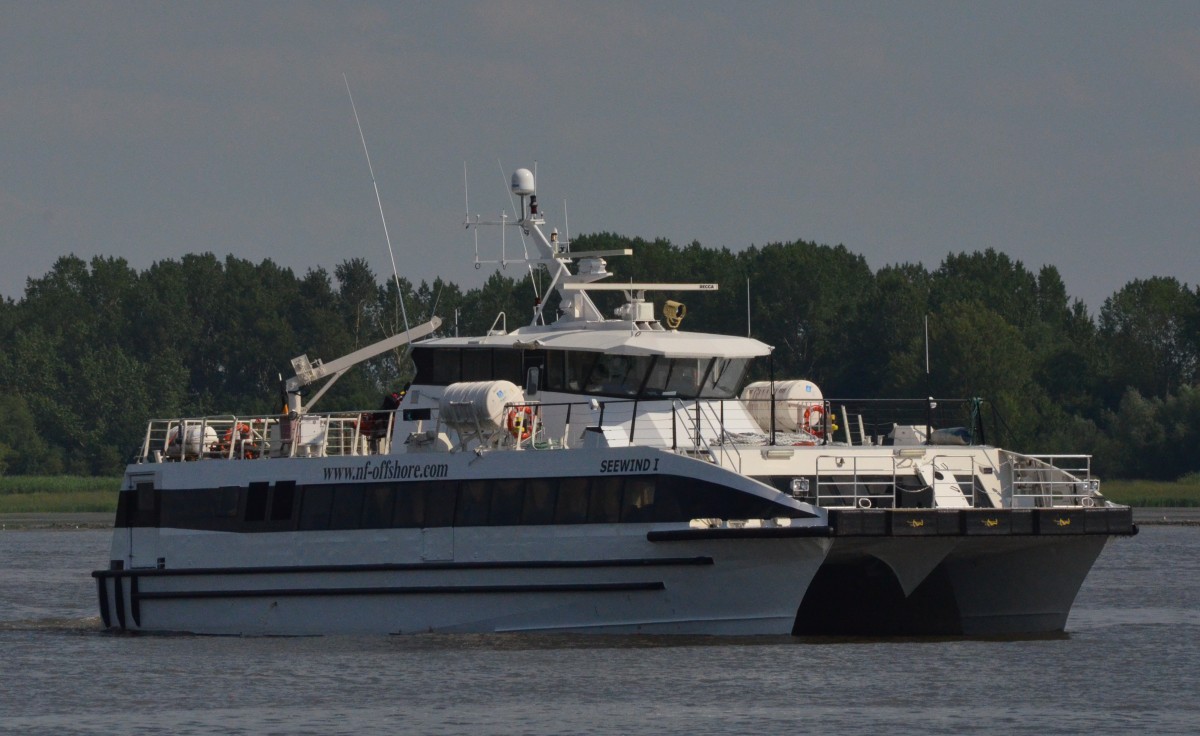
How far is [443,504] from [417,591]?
113 centimetres

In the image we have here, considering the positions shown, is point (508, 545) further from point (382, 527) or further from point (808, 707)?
point (808, 707)

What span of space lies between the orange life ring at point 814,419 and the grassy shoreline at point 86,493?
3623 centimetres

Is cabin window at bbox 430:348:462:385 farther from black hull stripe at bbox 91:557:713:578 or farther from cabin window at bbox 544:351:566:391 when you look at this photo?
black hull stripe at bbox 91:557:713:578

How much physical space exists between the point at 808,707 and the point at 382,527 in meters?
7.50

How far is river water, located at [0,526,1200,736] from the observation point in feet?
63.9

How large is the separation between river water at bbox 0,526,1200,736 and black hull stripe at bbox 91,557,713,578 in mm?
866

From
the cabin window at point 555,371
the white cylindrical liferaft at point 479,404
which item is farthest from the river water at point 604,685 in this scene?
the cabin window at point 555,371

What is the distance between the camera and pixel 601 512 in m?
23.9

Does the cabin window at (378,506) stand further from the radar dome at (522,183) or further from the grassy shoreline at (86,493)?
the grassy shoreline at (86,493)

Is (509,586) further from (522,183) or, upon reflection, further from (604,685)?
(522,183)

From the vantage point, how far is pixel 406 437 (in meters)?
27.3

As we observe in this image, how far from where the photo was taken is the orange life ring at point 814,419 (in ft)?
87.6

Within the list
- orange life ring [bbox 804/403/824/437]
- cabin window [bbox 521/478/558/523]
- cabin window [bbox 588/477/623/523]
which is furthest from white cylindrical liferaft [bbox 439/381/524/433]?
orange life ring [bbox 804/403/824/437]

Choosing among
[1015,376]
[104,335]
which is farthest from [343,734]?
[104,335]
